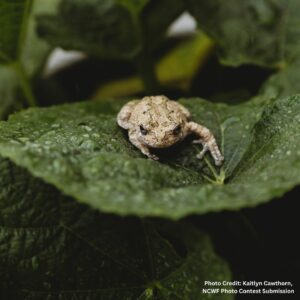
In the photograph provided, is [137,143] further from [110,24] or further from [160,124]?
[110,24]

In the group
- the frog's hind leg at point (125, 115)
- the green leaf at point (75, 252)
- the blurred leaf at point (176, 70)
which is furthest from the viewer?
the blurred leaf at point (176, 70)

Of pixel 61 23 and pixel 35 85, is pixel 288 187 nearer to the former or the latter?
pixel 61 23

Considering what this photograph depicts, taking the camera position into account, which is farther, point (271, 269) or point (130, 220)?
point (271, 269)

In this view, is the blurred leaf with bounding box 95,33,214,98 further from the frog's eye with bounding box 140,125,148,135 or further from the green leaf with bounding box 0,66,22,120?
the frog's eye with bounding box 140,125,148,135

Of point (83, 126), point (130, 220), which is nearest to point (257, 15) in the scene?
point (83, 126)

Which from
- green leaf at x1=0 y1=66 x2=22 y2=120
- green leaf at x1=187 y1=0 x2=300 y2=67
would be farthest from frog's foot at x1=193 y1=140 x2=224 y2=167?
green leaf at x1=0 y1=66 x2=22 y2=120

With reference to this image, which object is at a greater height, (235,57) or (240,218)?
(235,57)

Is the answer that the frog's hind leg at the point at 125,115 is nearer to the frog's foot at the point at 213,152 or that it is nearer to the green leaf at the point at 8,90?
the frog's foot at the point at 213,152

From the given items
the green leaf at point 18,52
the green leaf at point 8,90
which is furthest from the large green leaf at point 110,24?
the green leaf at point 8,90
